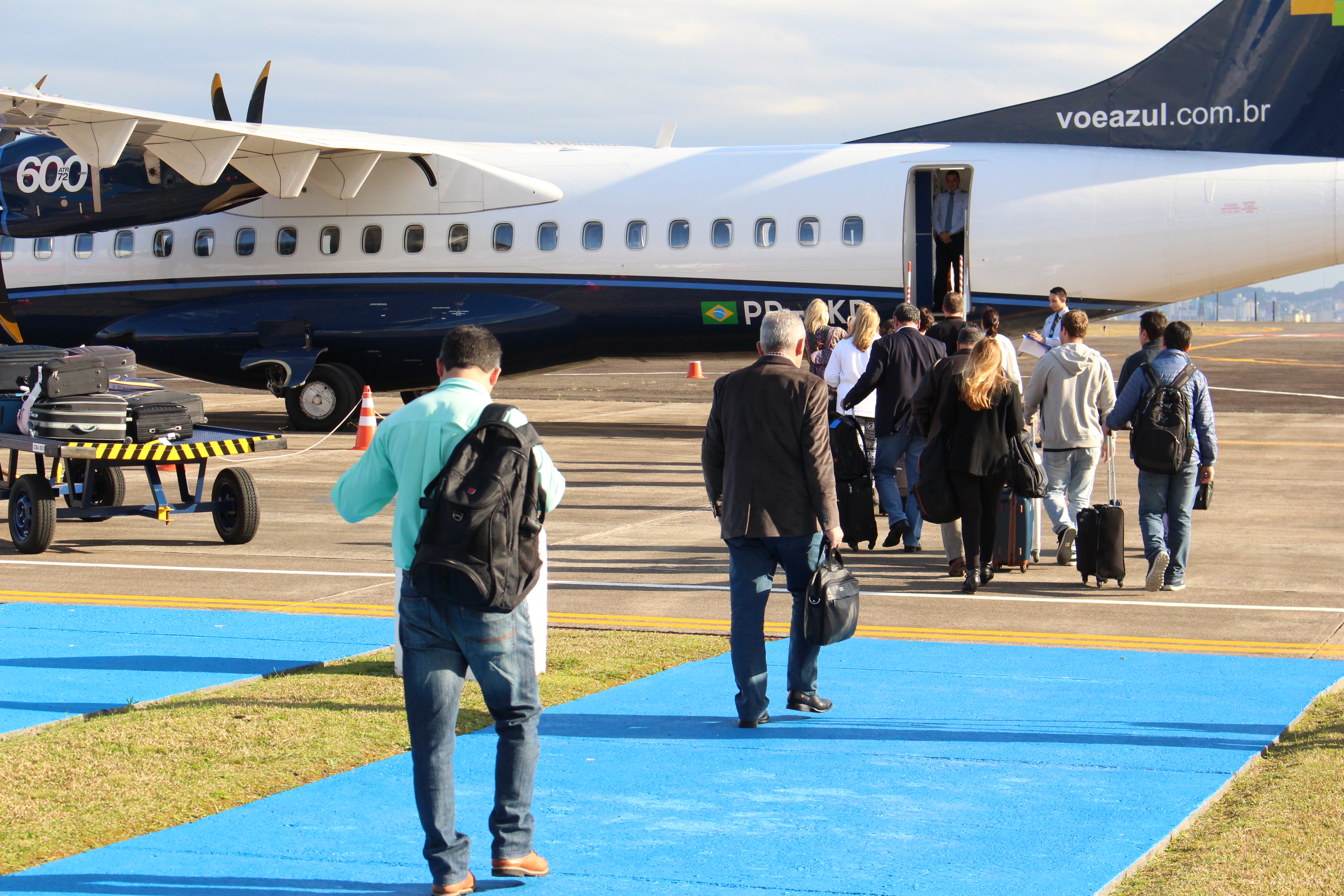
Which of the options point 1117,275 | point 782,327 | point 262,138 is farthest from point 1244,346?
point 782,327

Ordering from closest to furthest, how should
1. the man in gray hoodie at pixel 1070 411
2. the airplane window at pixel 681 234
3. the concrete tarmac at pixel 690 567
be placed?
the concrete tarmac at pixel 690 567 → the man in gray hoodie at pixel 1070 411 → the airplane window at pixel 681 234

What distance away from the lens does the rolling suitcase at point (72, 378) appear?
439 inches

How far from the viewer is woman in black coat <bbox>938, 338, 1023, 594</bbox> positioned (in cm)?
931

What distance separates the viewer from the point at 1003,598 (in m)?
9.83

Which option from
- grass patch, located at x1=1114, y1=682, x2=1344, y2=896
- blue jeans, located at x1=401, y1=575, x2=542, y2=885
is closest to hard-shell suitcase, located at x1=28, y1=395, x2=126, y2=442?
blue jeans, located at x1=401, y1=575, x2=542, y2=885

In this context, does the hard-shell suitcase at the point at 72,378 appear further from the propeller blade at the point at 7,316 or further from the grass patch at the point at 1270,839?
the propeller blade at the point at 7,316

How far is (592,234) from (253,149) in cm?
481

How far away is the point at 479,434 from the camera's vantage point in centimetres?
448

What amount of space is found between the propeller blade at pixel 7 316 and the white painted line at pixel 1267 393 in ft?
66.9

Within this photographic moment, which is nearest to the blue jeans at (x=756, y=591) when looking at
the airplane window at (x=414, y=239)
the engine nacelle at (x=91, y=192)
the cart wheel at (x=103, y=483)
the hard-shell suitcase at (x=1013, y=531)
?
the hard-shell suitcase at (x=1013, y=531)

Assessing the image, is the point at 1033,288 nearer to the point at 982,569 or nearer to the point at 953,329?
the point at 953,329

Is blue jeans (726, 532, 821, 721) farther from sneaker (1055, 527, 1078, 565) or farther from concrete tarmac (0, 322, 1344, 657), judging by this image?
Answer: sneaker (1055, 527, 1078, 565)

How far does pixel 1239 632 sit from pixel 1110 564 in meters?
1.41

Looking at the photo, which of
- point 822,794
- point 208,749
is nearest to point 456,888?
point 822,794
